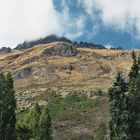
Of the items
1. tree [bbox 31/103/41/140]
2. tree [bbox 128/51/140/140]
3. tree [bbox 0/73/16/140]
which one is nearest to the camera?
tree [bbox 128/51/140/140]

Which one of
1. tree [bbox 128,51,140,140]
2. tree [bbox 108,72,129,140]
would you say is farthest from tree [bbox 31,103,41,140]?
tree [bbox 108,72,129,140]

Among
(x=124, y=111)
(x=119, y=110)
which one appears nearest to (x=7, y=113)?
(x=119, y=110)

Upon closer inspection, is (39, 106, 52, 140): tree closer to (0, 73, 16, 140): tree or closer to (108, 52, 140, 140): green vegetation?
(0, 73, 16, 140): tree

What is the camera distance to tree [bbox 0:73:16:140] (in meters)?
87.1

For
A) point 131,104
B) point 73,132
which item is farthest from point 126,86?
point 73,132

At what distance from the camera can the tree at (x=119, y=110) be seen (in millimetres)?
80062

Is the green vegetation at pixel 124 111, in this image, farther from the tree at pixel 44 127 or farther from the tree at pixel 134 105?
the tree at pixel 44 127

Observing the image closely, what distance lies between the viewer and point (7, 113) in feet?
289

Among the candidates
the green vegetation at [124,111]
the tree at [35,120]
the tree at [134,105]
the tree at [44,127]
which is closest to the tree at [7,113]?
the green vegetation at [124,111]

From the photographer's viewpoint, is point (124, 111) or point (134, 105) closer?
point (124, 111)

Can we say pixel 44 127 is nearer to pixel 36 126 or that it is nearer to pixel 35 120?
pixel 36 126

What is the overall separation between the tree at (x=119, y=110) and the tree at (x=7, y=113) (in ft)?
56.1

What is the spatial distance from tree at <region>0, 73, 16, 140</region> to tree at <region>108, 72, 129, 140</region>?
17.1 m

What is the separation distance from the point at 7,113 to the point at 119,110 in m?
19.8
